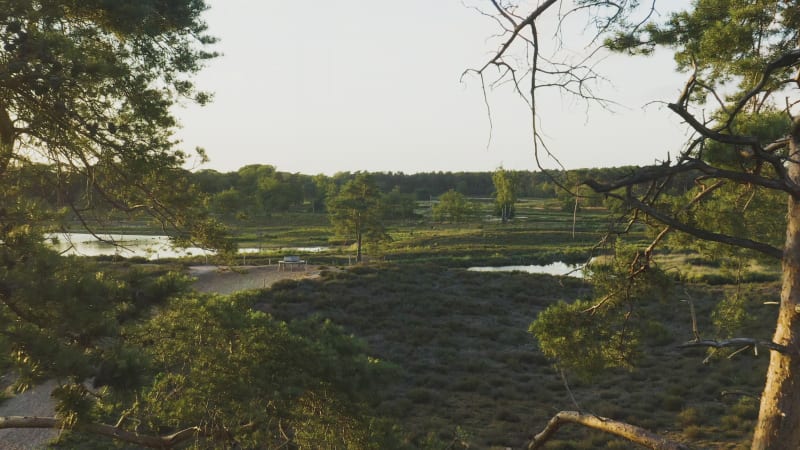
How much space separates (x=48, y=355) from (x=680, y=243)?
22.4 feet

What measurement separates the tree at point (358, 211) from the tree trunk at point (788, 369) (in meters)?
39.4

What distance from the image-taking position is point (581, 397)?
55.7 feet

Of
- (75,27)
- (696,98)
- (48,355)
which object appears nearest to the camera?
(48,355)

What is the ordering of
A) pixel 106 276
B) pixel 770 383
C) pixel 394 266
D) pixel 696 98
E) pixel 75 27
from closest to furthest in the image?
pixel 770 383
pixel 106 276
pixel 75 27
pixel 696 98
pixel 394 266

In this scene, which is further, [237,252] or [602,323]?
[237,252]

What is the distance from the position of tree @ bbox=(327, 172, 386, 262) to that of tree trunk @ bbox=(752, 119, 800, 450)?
39429mm

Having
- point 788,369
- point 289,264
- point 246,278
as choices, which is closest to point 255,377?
point 788,369

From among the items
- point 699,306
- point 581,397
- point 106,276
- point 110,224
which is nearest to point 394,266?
point 699,306

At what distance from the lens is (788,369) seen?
4.41 metres

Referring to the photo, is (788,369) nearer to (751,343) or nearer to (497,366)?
(751,343)

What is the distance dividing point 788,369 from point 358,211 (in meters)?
39.7

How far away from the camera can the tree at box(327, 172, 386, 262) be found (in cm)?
4362

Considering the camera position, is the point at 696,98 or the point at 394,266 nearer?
the point at 696,98

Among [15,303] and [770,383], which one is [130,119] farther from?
[770,383]
